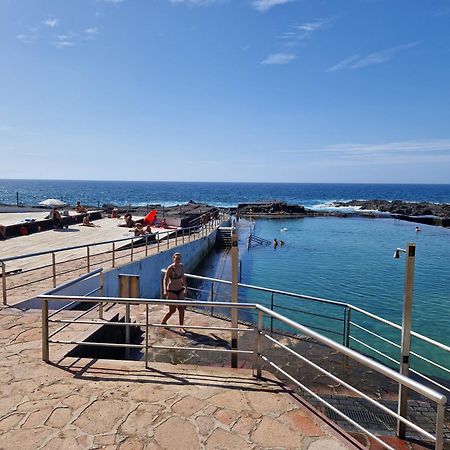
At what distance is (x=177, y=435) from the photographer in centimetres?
376

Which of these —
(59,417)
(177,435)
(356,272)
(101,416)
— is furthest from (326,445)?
(356,272)

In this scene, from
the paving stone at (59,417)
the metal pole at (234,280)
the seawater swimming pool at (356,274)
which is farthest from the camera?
the seawater swimming pool at (356,274)

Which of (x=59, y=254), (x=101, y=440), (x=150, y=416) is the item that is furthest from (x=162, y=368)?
(x=59, y=254)

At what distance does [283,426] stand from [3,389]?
3.20 m

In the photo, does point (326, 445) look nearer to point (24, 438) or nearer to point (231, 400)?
point (231, 400)

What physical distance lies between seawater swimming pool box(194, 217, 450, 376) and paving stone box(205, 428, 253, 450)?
8926 millimetres

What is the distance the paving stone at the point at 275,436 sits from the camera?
12.0 ft

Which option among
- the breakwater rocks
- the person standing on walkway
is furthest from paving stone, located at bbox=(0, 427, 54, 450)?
the breakwater rocks

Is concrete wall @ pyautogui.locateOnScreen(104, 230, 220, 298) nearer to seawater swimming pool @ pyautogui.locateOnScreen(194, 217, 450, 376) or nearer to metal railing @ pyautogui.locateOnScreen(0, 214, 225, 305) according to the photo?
metal railing @ pyautogui.locateOnScreen(0, 214, 225, 305)

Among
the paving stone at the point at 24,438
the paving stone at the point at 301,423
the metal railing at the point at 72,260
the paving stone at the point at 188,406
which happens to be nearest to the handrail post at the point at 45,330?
the paving stone at the point at 24,438

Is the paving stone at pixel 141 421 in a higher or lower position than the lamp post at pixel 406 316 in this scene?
lower

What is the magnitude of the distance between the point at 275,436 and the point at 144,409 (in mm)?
1393

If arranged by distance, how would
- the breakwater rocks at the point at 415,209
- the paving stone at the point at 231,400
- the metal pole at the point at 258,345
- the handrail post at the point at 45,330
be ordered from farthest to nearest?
1. the breakwater rocks at the point at 415,209
2. the handrail post at the point at 45,330
3. the metal pole at the point at 258,345
4. the paving stone at the point at 231,400

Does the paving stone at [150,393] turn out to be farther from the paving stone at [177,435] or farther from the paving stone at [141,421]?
the paving stone at [177,435]
